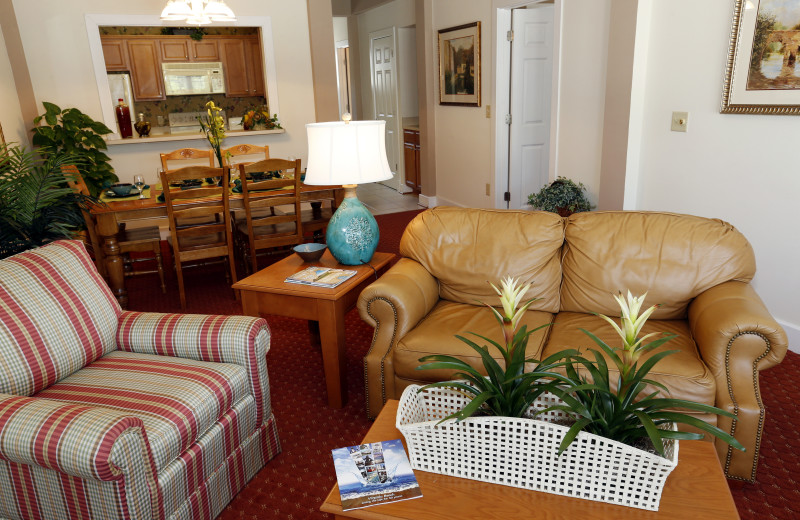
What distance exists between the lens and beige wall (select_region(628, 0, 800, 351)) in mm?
3049

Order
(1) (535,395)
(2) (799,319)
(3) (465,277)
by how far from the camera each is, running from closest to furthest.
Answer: (1) (535,395) < (3) (465,277) < (2) (799,319)

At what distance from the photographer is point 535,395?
160cm

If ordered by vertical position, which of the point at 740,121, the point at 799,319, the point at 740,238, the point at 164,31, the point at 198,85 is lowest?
the point at 799,319

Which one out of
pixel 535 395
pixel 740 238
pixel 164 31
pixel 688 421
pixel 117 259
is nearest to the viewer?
pixel 688 421

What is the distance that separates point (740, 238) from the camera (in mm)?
2424

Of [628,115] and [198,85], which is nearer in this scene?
[628,115]

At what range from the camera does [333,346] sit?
8.32ft

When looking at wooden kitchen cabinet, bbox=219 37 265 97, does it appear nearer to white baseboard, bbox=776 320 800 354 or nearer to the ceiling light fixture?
the ceiling light fixture

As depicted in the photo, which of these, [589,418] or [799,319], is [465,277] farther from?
[799,319]

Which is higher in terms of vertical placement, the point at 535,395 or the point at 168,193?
the point at 168,193

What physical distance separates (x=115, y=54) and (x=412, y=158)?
4.08 m

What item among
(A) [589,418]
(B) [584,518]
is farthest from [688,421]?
(B) [584,518]

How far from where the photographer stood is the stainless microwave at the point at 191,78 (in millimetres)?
7629

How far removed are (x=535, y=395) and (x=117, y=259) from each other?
3.33 m
